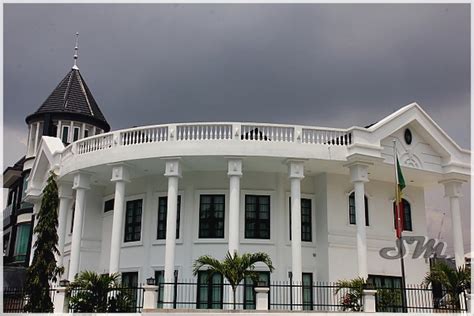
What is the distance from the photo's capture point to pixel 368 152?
21.2 m

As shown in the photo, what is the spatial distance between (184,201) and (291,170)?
477 cm

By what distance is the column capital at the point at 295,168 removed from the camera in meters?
20.8

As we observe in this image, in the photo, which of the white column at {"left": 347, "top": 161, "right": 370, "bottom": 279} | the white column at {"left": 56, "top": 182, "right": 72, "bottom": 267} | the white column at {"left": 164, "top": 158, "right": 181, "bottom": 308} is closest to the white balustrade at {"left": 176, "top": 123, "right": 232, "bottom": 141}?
the white column at {"left": 164, "top": 158, "right": 181, "bottom": 308}

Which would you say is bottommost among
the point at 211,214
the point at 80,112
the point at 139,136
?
the point at 211,214

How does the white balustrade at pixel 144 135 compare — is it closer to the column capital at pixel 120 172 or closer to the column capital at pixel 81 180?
the column capital at pixel 120 172

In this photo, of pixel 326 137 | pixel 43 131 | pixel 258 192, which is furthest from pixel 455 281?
pixel 43 131

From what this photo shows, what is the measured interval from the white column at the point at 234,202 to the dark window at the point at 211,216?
2.37 metres

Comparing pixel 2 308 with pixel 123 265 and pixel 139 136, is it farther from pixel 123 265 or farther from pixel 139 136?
pixel 139 136

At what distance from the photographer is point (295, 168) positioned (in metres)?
20.9

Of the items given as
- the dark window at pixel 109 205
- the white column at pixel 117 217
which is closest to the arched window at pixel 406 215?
the white column at pixel 117 217

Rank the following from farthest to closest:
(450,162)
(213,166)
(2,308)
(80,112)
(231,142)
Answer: (80,112) → (450,162) → (213,166) → (231,142) → (2,308)

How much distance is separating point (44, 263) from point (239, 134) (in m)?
8.04

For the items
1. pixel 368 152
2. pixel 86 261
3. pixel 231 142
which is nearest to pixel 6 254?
pixel 86 261

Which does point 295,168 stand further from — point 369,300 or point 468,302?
point 468,302
